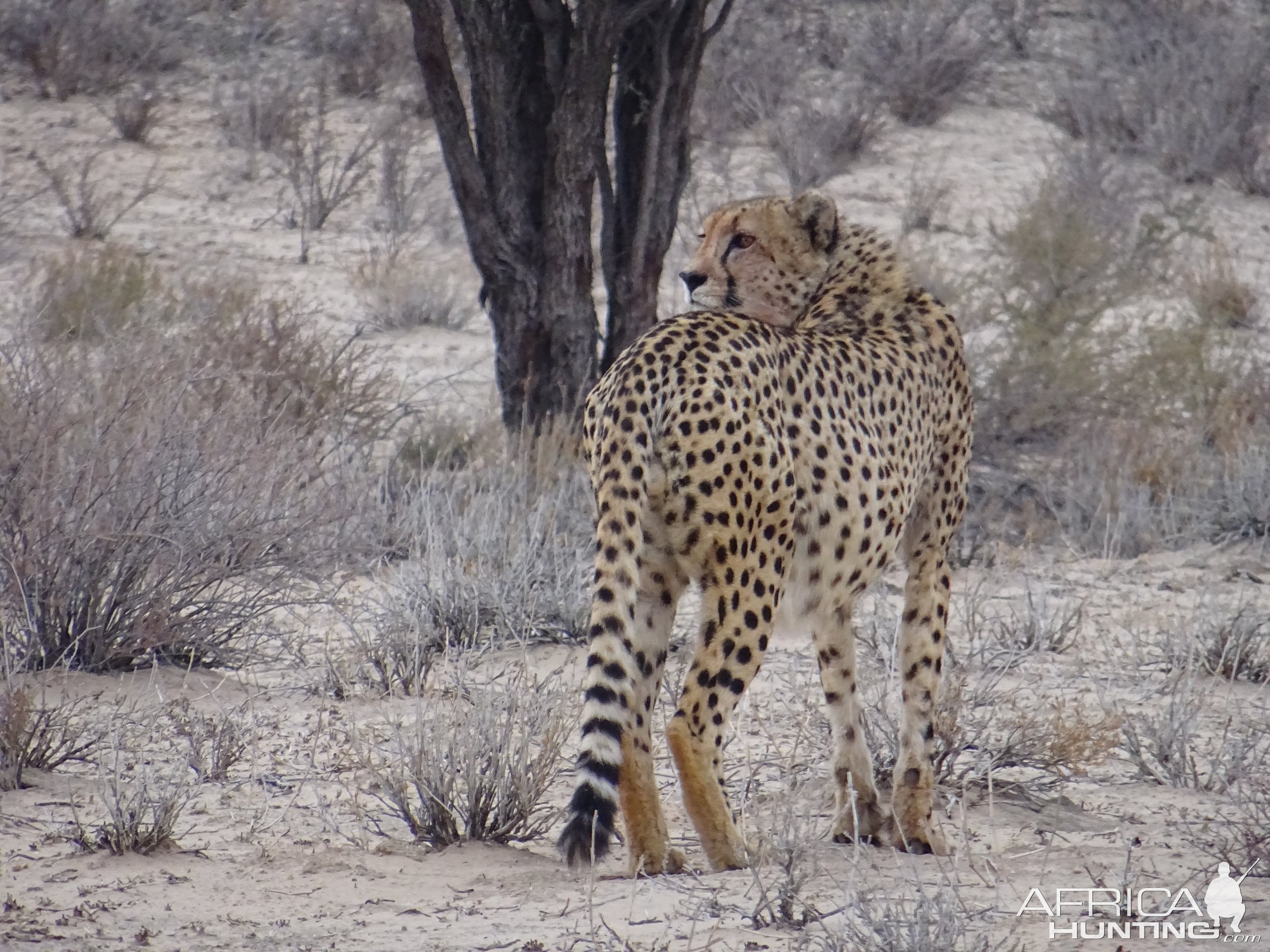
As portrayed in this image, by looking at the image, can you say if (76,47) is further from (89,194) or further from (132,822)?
(132,822)

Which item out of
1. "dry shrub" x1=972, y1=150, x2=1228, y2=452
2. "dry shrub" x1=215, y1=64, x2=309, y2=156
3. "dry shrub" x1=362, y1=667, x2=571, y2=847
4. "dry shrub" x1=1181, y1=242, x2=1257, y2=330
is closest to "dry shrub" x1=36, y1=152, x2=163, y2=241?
"dry shrub" x1=215, y1=64, x2=309, y2=156

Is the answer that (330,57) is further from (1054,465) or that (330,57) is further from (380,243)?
(1054,465)

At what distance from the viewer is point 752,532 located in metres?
3.03

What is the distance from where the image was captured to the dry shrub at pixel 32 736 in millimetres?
3621

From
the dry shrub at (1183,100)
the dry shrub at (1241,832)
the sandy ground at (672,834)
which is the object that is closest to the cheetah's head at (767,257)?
A: the sandy ground at (672,834)

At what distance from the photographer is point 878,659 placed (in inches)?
187

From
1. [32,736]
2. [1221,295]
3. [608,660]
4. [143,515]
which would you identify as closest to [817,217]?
[608,660]

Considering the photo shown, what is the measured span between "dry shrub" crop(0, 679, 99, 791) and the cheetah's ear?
2.00m

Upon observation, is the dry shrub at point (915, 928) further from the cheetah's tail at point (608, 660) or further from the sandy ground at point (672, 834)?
the cheetah's tail at point (608, 660)

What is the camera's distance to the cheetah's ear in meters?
3.90

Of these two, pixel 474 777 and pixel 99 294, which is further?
pixel 99 294

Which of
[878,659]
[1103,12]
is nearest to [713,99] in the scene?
[1103,12]

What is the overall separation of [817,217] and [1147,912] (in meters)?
1.80

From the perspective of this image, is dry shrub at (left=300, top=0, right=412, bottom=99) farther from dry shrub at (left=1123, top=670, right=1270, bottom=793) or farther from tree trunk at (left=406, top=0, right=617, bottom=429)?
dry shrub at (left=1123, top=670, right=1270, bottom=793)
